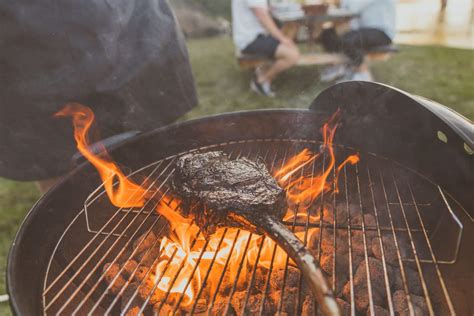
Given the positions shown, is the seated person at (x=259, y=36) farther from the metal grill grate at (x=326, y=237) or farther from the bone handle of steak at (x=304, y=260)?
the bone handle of steak at (x=304, y=260)

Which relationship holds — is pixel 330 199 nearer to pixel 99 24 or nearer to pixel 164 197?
pixel 164 197

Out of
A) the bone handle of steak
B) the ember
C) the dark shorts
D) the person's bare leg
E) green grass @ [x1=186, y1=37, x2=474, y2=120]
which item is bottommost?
green grass @ [x1=186, y1=37, x2=474, y2=120]

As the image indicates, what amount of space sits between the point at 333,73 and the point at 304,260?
6.17 m

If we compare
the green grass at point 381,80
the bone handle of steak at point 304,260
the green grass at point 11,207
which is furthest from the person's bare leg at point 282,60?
the bone handle of steak at point 304,260

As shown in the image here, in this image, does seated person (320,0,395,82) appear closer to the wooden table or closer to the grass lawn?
the wooden table

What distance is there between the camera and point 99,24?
93.8 inches

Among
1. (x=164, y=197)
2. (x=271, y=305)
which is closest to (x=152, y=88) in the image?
(x=164, y=197)

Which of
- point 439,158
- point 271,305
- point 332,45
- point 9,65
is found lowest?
point 332,45

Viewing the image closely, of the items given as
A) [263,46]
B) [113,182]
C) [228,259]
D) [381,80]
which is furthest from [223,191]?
[381,80]

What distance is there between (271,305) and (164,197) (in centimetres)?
75

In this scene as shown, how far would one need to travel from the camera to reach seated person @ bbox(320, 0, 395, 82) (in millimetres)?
5867

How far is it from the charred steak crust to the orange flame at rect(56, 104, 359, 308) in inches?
4.0

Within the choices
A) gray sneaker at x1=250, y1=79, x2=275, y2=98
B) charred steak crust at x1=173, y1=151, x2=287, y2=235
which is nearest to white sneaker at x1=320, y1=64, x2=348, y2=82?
gray sneaker at x1=250, y1=79, x2=275, y2=98

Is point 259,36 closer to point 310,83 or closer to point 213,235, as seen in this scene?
point 310,83
